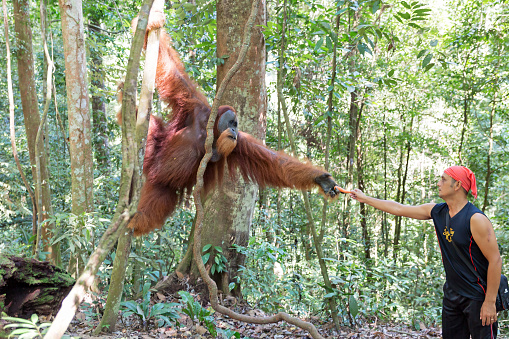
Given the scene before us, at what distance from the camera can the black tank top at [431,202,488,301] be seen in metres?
2.46

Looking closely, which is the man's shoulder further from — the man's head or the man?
the man's head

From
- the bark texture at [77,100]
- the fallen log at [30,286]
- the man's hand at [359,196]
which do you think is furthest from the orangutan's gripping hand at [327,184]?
the fallen log at [30,286]

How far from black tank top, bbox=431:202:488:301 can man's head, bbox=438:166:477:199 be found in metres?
0.12

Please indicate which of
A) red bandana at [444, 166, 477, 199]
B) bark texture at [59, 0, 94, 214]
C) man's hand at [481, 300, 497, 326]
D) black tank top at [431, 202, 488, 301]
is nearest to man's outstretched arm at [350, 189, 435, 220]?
black tank top at [431, 202, 488, 301]

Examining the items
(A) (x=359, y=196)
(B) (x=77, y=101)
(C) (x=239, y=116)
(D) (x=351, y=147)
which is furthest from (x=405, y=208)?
(D) (x=351, y=147)

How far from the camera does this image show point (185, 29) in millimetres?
5086

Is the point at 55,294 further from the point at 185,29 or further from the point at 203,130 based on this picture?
the point at 185,29

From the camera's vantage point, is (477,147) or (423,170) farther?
(423,170)

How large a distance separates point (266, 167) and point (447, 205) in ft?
5.39

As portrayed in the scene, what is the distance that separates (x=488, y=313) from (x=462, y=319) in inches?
12.1

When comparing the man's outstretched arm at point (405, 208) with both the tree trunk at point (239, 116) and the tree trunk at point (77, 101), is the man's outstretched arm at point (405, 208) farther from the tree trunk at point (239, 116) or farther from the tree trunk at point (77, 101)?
the tree trunk at point (77, 101)

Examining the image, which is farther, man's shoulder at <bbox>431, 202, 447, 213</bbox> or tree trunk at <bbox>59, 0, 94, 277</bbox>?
tree trunk at <bbox>59, 0, 94, 277</bbox>

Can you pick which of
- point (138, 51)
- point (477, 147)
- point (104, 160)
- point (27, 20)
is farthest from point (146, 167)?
point (477, 147)

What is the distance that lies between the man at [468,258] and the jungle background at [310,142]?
990mm
